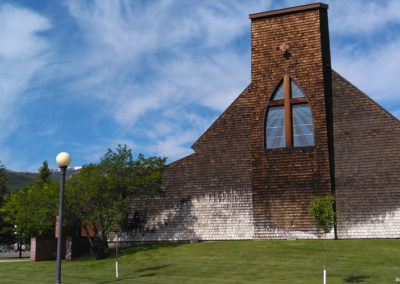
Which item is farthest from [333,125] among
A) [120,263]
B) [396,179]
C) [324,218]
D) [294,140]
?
[120,263]

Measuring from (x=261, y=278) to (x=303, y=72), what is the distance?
50.6 feet

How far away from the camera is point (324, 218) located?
57.4 feet

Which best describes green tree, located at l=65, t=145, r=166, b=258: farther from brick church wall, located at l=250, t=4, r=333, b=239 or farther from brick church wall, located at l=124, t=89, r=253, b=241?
brick church wall, located at l=250, t=4, r=333, b=239

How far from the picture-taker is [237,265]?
22.1m

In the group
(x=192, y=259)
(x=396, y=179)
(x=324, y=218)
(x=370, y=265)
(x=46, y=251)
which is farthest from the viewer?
(x=46, y=251)

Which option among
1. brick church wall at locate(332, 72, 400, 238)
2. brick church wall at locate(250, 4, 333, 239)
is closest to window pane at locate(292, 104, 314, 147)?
brick church wall at locate(250, 4, 333, 239)

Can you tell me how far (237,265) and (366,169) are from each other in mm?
10736

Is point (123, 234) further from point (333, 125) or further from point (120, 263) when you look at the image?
point (333, 125)

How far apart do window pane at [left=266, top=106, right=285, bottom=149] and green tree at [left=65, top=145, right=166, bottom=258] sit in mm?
7719

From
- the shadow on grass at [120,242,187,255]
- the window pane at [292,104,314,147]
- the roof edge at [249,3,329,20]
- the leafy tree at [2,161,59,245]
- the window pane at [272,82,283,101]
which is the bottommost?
the shadow on grass at [120,242,187,255]

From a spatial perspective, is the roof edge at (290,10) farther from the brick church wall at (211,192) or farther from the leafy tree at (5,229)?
the leafy tree at (5,229)

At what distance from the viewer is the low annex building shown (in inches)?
1086

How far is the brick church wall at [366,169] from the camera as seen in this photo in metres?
27.0

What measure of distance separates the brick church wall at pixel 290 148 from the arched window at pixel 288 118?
0.34 m
